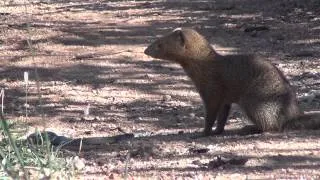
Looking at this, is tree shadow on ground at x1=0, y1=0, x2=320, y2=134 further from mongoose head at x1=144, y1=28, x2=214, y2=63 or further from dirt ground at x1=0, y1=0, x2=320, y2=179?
mongoose head at x1=144, y1=28, x2=214, y2=63

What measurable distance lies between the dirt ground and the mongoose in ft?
0.76

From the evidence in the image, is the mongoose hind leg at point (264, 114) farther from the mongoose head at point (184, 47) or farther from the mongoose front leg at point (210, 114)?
the mongoose head at point (184, 47)

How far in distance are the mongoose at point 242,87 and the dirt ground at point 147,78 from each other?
9.2 inches

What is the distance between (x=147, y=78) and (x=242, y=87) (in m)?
3.71

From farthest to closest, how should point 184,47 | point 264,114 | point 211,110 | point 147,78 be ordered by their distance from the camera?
point 147,78 → point 184,47 → point 211,110 → point 264,114

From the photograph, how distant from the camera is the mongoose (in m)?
6.09

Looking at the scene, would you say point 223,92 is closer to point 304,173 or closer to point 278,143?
point 278,143

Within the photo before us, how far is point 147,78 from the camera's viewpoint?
9773 mm

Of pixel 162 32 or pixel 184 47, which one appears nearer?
pixel 184 47

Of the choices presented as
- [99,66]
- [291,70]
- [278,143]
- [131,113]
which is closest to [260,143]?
[278,143]

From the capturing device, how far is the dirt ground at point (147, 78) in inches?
198

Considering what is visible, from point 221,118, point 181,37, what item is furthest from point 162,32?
point 221,118

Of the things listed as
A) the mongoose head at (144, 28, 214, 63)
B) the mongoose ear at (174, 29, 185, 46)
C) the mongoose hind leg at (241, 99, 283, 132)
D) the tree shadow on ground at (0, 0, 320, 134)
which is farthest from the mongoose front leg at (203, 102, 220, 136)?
the tree shadow on ground at (0, 0, 320, 134)

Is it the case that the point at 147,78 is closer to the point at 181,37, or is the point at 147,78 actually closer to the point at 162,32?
the point at 181,37
